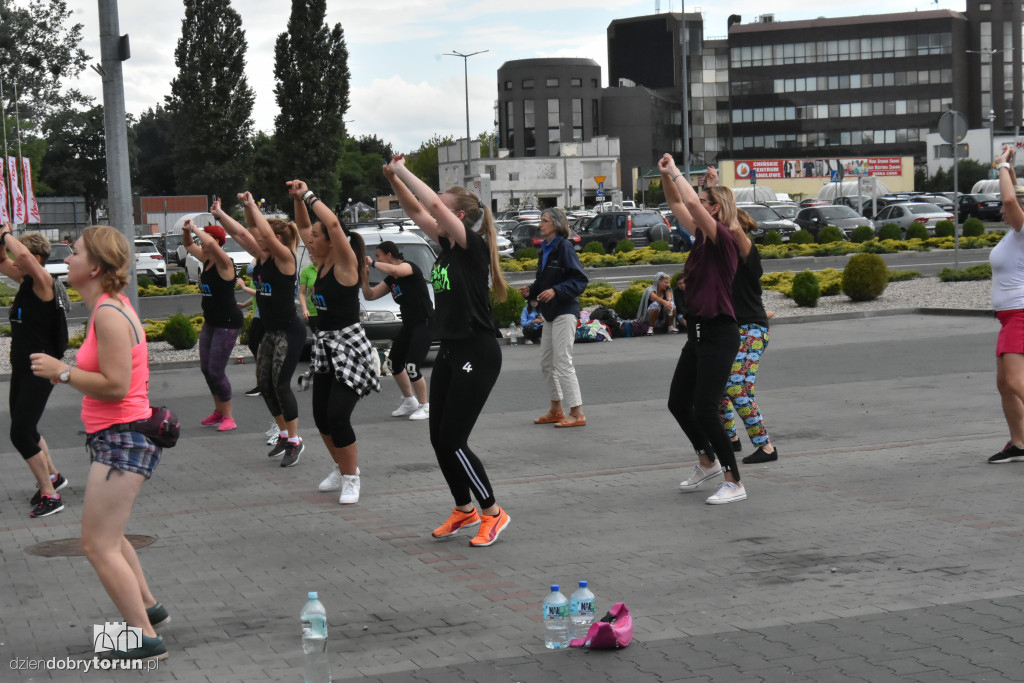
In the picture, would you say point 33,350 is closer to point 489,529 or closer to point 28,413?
point 28,413

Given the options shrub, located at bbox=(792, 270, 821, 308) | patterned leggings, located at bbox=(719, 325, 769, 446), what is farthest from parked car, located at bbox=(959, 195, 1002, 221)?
patterned leggings, located at bbox=(719, 325, 769, 446)

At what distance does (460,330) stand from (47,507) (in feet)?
10.8

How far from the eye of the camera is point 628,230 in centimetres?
4044

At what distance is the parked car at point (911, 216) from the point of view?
42.5 metres

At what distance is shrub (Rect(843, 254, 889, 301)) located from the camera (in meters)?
21.9

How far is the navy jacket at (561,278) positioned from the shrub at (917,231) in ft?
100

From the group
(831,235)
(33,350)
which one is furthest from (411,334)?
(831,235)

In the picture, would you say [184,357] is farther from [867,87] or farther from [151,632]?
[867,87]

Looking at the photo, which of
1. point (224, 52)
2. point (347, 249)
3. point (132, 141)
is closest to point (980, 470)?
point (347, 249)

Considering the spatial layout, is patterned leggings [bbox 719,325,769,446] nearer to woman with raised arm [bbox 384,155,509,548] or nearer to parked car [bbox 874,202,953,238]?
woman with raised arm [bbox 384,155,509,548]

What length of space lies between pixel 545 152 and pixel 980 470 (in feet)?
388

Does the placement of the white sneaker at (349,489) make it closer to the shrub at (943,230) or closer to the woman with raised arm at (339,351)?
the woman with raised arm at (339,351)

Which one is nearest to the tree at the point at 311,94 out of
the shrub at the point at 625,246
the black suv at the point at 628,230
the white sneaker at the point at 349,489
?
the black suv at the point at 628,230

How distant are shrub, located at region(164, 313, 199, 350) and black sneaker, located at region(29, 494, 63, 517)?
10750 millimetres
